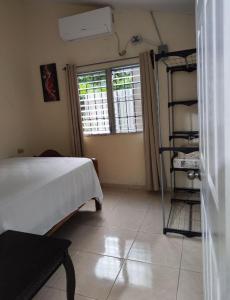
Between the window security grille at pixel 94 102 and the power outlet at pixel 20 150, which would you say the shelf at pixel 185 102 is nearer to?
the window security grille at pixel 94 102

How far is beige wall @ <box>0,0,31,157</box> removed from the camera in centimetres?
344

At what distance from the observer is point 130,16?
3.14 m

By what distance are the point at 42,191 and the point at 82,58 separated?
2.42m

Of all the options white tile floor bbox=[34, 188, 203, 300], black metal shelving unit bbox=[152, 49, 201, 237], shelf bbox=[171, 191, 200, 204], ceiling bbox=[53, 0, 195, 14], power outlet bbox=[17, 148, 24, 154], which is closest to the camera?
white tile floor bbox=[34, 188, 203, 300]

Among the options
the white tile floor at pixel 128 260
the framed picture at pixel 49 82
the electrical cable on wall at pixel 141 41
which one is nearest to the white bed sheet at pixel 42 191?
the white tile floor at pixel 128 260

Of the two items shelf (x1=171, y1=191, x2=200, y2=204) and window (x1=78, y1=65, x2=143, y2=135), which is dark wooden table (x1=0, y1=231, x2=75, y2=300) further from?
window (x1=78, y1=65, x2=143, y2=135)

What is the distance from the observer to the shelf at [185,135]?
290 centimetres

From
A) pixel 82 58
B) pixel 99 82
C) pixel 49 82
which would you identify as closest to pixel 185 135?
pixel 99 82

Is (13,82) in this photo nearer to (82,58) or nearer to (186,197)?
(82,58)

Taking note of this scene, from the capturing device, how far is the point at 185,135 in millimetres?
3006

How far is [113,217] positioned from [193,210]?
96 centimetres

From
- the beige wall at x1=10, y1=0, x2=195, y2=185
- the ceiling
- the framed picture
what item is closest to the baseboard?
the beige wall at x1=10, y1=0, x2=195, y2=185

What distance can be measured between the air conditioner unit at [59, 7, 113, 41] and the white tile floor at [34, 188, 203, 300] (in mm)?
2465

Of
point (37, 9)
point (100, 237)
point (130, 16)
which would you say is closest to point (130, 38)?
point (130, 16)
